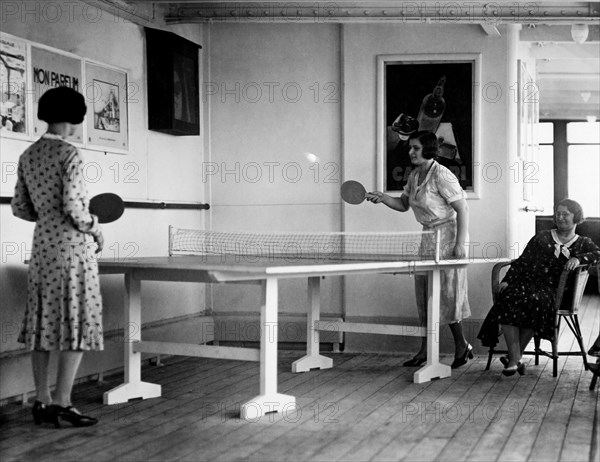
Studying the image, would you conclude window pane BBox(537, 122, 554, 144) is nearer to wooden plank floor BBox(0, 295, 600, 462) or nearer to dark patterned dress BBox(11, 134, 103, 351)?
wooden plank floor BBox(0, 295, 600, 462)

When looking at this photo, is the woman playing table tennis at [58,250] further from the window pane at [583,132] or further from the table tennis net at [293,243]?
the window pane at [583,132]

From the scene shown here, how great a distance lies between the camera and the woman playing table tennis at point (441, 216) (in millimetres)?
6520

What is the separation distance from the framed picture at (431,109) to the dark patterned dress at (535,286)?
901 mm

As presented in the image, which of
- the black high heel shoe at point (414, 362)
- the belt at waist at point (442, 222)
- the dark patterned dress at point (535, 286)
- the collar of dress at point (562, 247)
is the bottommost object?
the black high heel shoe at point (414, 362)

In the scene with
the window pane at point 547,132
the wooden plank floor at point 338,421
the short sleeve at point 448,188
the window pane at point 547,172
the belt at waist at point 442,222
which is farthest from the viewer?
the window pane at point 547,132

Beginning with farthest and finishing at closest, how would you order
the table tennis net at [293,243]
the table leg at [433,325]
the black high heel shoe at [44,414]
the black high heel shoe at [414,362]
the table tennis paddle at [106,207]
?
the table tennis net at [293,243]
the black high heel shoe at [414,362]
the table leg at [433,325]
the table tennis paddle at [106,207]
the black high heel shoe at [44,414]

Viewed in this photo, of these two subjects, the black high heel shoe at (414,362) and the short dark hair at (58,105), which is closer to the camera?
the short dark hair at (58,105)

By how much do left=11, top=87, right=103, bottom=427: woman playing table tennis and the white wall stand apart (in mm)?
664

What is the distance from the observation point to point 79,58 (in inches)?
234

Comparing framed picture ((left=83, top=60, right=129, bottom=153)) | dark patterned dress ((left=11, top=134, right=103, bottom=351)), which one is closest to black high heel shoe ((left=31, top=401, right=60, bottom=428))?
dark patterned dress ((left=11, top=134, right=103, bottom=351))

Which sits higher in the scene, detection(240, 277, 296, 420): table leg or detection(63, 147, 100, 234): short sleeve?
detection(63, 147, 100, 234): short sleeve

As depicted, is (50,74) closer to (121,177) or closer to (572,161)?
(121,177)

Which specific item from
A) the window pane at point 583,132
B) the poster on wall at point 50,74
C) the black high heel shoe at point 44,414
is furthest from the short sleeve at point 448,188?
the window pane at point 583,132

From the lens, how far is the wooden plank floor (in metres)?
4.23
